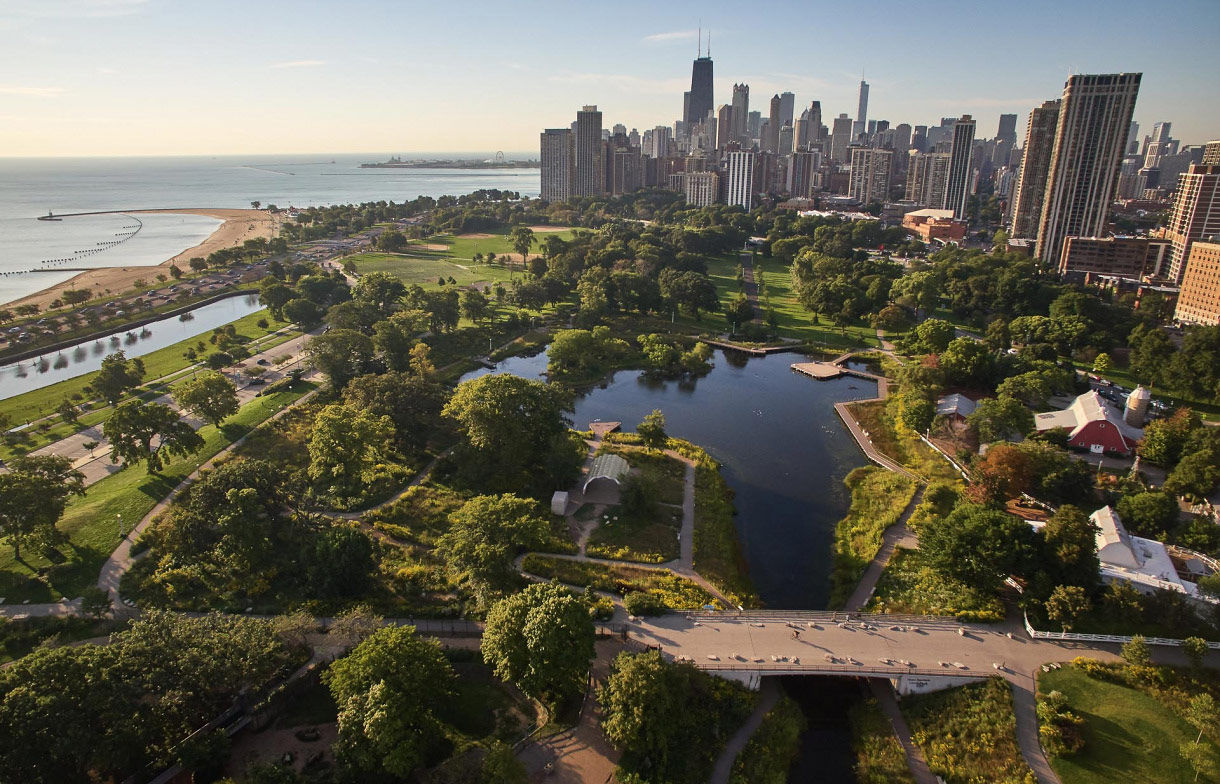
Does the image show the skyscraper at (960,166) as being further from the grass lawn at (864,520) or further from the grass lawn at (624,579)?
the grass lawn at (624,579)

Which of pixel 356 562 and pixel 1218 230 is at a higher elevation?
pixel 1218 230

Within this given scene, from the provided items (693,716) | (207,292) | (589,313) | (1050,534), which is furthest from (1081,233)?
(207,292)

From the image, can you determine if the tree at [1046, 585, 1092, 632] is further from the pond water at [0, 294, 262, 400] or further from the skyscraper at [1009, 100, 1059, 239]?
the skyscraper at [1009, 100, 1059, 239]

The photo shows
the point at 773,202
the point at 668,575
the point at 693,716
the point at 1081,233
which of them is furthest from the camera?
the point at 773,202

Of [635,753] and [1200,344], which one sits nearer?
[635,753]

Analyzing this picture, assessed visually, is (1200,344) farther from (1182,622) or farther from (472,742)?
(472,742)

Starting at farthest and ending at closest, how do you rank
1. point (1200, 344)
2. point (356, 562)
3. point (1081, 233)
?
point (1081, 233) < point (1200, 344) < point (356, 562)

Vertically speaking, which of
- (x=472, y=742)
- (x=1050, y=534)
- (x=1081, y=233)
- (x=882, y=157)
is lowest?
(x=472, y=742)
